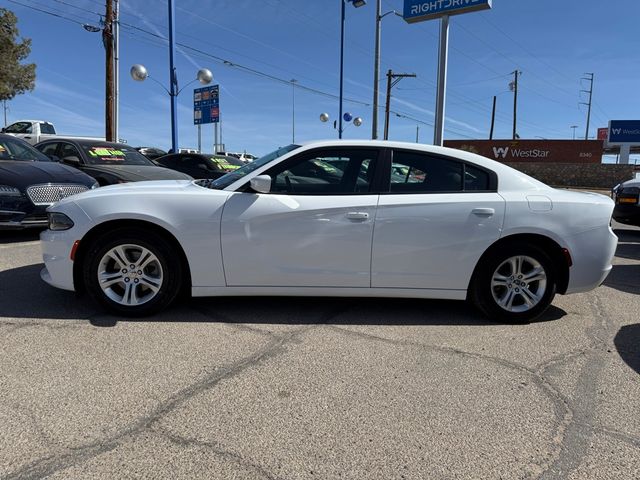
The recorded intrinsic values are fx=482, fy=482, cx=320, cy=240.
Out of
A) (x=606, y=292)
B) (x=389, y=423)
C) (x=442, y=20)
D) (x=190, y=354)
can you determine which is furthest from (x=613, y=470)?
(x=442, y=20)

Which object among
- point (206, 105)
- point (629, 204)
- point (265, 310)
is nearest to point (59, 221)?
point (265, 310)

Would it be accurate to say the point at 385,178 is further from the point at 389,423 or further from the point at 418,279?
the point at 389,423

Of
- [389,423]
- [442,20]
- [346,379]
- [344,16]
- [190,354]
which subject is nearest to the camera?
[389,423]

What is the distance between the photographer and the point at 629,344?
3832mm

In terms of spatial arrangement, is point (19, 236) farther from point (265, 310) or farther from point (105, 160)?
point (265, 310)

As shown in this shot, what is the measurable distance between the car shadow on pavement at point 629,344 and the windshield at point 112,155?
861 cm

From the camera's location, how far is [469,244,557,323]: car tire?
4062 millimetres

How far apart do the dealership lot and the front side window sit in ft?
3.63

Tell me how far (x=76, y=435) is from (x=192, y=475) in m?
0.69

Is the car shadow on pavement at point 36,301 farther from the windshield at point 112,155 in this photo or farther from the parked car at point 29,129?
the parked car at point 29,129

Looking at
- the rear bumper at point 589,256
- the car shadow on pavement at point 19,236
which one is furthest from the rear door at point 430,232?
the car shadow on pavement at point 19,236

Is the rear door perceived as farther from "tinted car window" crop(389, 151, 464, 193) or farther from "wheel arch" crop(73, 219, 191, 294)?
"wheel arch" crop(73, 219, 191, 294)

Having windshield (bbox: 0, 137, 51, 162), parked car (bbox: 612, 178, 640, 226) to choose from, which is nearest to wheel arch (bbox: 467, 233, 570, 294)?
parked car (bbox: 612, 178, 640, 226)

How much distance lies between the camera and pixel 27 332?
143 inches
